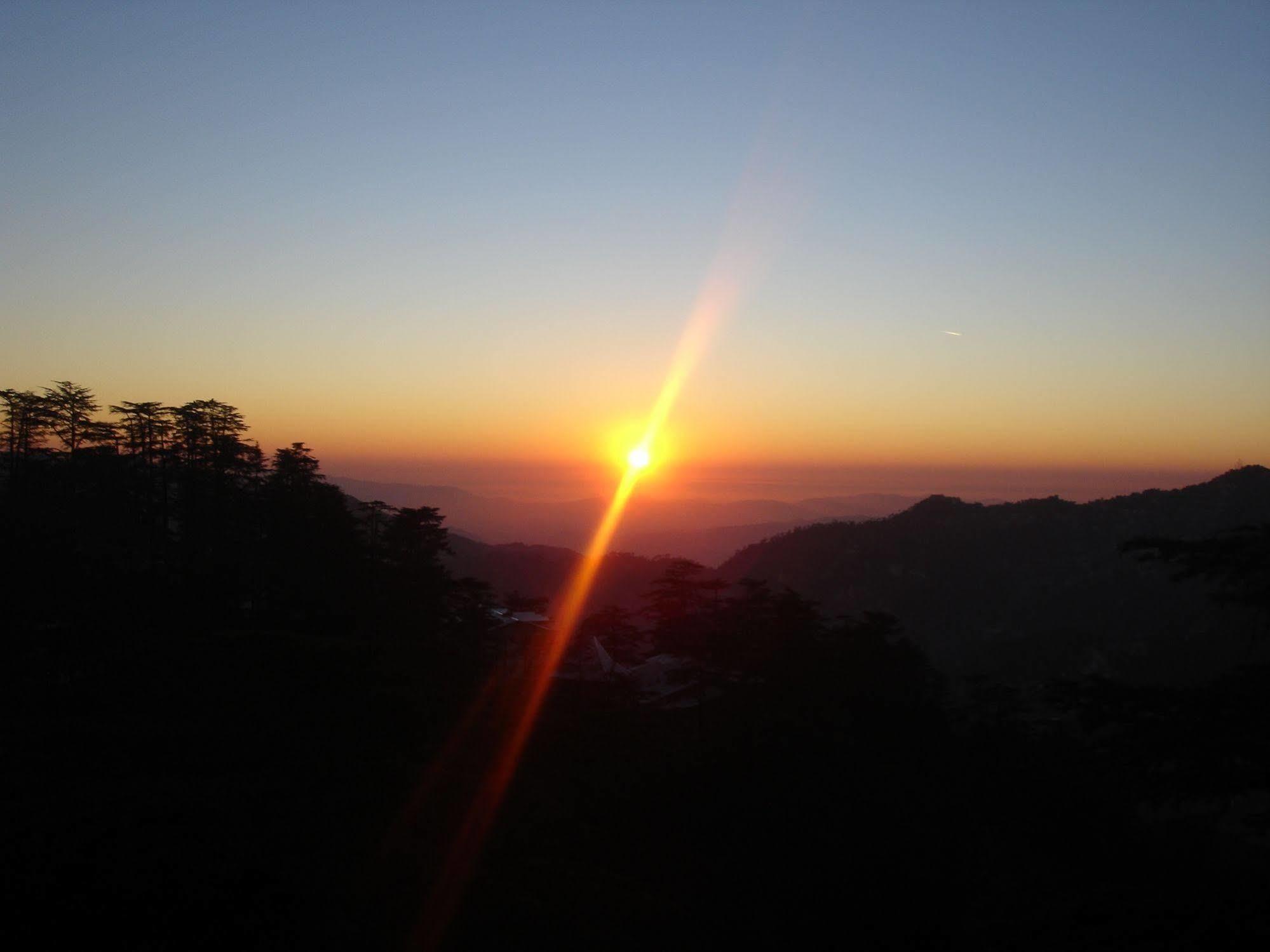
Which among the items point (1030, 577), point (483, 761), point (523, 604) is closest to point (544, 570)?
point (523, 604)

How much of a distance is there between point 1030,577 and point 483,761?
12742 cm

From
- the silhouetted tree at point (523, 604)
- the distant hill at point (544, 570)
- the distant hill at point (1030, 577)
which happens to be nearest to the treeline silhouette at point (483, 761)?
the silhouetted tree at point (523, 604)

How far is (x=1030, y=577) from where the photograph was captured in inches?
5027

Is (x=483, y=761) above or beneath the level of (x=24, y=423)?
beneath

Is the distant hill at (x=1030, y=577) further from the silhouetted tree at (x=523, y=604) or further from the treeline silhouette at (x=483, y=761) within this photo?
the silhouetted tree at (x=523, y=604)

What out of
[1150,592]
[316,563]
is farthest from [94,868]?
[1150,592]

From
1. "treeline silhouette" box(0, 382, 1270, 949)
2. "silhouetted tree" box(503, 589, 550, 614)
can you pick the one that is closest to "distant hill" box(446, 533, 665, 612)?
"silhouetted tree" box(503, 589, 550, 614)

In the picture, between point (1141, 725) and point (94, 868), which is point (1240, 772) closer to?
point (1141, 725)

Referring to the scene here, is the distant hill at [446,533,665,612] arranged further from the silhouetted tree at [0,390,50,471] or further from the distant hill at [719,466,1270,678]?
the silhouetted tree at [0,390,50,471]

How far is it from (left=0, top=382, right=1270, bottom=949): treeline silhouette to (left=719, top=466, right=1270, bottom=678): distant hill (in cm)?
5541

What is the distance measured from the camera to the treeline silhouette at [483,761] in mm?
11711

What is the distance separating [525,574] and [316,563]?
76.3 meters

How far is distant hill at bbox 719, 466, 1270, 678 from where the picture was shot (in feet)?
306

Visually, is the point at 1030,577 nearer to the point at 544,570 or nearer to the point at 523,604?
the point at 544,570
